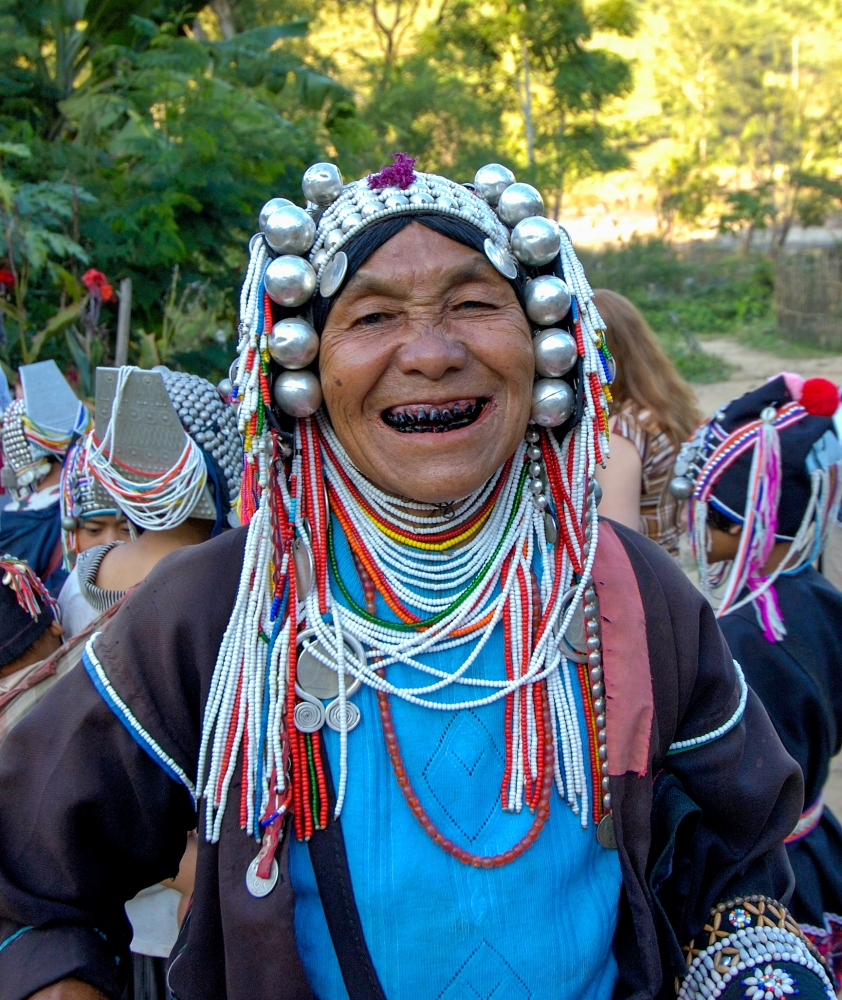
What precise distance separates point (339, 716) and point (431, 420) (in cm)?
51

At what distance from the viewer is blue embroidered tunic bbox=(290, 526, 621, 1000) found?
1.46m

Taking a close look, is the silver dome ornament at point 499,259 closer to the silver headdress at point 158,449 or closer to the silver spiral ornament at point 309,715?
the silver spiral ornament at point 309,715

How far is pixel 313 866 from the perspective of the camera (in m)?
1.49

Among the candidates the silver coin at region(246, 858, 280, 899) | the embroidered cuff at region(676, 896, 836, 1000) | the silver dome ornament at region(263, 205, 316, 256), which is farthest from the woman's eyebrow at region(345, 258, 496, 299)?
the embroidered cuff at region(676, 896, 836, 1000)

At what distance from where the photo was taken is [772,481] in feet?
8.68

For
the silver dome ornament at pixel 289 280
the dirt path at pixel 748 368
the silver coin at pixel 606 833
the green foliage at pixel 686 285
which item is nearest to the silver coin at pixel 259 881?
the silver coin at pixel 606 833

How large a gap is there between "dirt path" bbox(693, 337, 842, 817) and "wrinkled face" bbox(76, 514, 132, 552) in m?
10.0

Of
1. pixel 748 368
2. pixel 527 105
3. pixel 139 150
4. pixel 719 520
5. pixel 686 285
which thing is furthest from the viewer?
pixel 686 285

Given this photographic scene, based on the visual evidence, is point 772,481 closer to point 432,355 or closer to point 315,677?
point 432,355

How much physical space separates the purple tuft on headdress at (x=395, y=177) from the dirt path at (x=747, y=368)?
10.6 m

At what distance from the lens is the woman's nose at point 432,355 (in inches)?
59.6

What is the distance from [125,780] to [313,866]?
334mm

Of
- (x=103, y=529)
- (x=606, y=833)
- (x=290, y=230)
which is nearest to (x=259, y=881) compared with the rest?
(x=606, y=833)

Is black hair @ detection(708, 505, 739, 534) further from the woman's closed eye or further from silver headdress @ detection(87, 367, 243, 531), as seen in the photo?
the woman's closed eye
